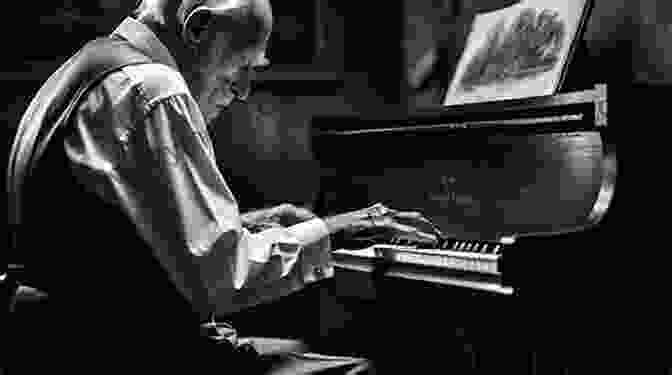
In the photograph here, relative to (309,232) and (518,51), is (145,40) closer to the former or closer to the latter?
(309,232)

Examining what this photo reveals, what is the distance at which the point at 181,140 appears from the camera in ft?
5.36

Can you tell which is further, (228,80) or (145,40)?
(228,80)

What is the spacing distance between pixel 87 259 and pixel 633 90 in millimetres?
1458

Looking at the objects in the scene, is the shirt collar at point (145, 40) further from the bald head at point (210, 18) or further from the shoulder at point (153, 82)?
the shoulder at point (153, 82)

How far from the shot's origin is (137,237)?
1.62m

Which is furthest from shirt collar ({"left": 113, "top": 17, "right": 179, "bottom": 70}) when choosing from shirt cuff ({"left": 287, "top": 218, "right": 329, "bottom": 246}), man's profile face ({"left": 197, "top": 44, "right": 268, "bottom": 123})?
shirt cuff ({"left": 287, "top": 218, "right": 329, "bottom": 246})

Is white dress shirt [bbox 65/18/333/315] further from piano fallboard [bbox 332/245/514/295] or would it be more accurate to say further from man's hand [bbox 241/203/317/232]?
man's hand [bbox 241/203/317/232]

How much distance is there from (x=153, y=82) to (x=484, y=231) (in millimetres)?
1426

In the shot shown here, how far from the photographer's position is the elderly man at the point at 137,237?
1613mm

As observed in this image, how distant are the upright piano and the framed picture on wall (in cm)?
21

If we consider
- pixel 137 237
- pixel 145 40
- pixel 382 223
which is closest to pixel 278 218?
pixel 382 223

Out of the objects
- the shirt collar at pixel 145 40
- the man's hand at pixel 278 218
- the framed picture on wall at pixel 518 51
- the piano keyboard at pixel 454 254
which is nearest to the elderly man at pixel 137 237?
the shirt collar at pixel 145 40

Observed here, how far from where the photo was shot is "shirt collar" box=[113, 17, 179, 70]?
1.92 metres

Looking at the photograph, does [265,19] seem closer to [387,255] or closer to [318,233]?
[318,233]
